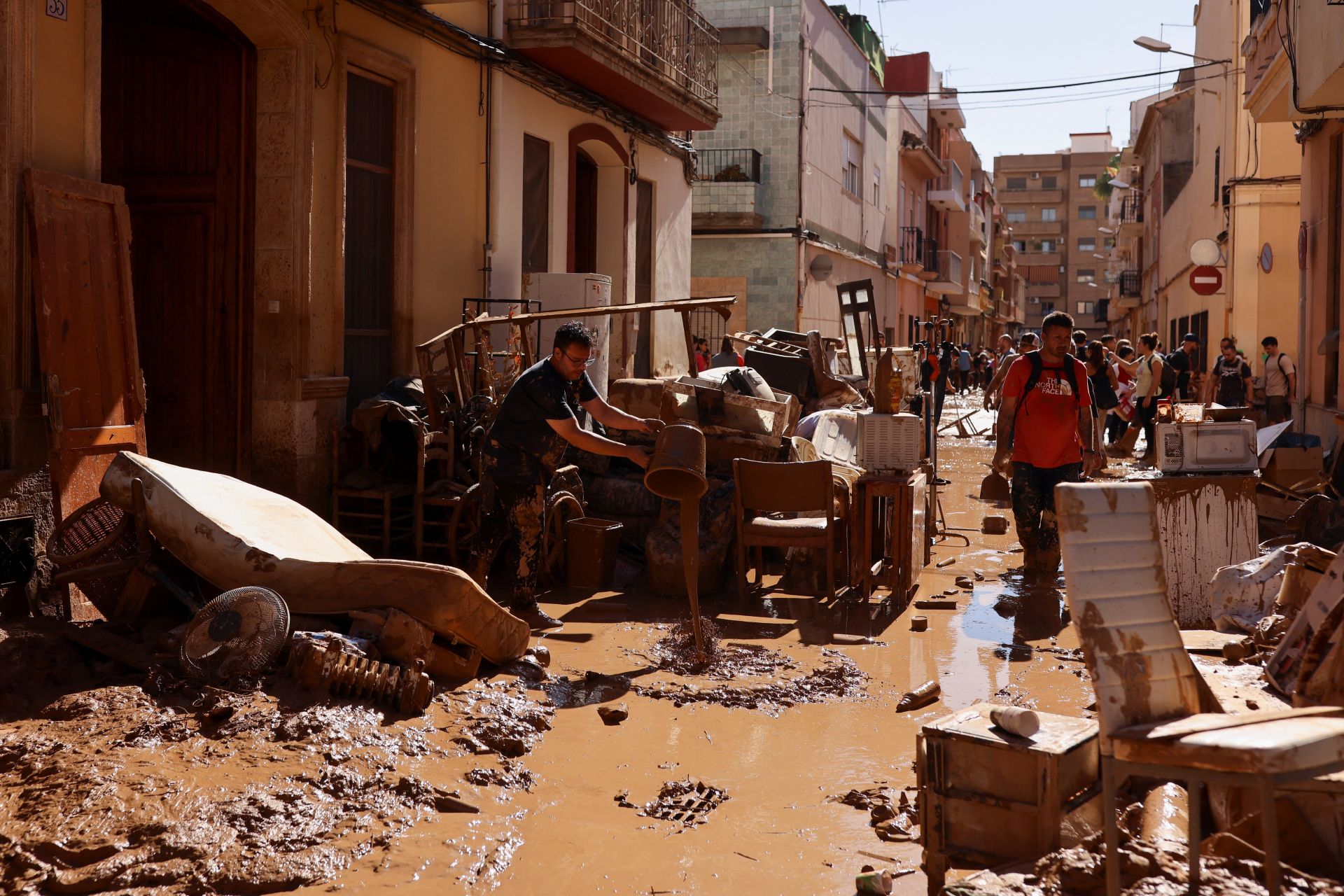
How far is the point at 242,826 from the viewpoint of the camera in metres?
4.02

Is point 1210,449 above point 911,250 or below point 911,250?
below

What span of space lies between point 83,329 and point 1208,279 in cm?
1719

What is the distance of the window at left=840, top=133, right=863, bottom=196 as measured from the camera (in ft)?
94.0

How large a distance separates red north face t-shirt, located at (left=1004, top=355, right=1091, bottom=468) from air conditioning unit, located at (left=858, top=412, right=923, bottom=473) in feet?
2.24

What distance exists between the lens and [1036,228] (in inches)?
3588

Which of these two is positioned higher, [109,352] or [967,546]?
[109,352]

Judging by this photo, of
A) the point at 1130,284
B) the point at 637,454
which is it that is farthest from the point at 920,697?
the point at 1130,284

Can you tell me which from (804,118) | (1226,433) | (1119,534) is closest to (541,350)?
(1226,433)

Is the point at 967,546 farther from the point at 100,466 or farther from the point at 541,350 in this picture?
the point at 100,466

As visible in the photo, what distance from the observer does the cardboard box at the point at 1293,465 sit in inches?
393

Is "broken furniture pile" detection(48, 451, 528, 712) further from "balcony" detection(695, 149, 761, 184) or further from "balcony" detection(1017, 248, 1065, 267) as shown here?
"balcony" detection(1017, 248, 1065, 267)

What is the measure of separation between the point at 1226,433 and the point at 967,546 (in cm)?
347

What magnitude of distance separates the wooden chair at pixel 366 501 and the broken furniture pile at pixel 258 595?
95.2 inches

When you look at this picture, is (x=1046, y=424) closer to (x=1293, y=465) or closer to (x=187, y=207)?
(x=1293, y=465)
